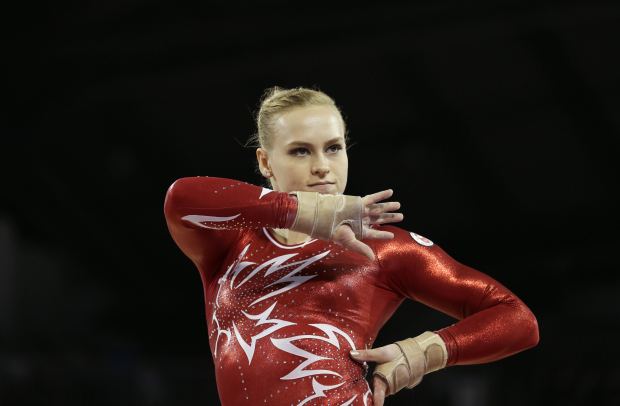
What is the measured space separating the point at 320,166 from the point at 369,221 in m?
0.28

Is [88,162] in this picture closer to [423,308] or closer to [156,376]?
Answer: [156,376]

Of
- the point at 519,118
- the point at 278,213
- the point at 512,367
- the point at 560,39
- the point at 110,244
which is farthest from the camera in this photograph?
the point at 110,244

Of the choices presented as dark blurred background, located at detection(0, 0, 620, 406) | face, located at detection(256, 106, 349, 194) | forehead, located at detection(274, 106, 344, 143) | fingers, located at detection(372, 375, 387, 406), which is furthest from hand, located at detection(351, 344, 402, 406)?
dark blurred background, located at detection(0, 0, 620, 406)

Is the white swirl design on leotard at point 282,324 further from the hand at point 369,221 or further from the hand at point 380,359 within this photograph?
the hand at point 369,221

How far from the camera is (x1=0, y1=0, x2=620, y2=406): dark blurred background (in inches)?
246

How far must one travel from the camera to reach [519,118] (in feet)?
25.2

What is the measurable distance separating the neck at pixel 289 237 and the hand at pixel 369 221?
0.26m

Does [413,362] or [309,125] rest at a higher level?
[309,125]

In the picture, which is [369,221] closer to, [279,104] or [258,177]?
[279,104]

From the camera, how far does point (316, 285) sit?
192cm

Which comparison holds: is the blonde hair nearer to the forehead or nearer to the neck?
the forehead

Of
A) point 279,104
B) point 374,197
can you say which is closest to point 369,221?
point 374,197

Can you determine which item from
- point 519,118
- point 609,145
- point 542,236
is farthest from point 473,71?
point 542,236

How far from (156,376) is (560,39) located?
431 cm
